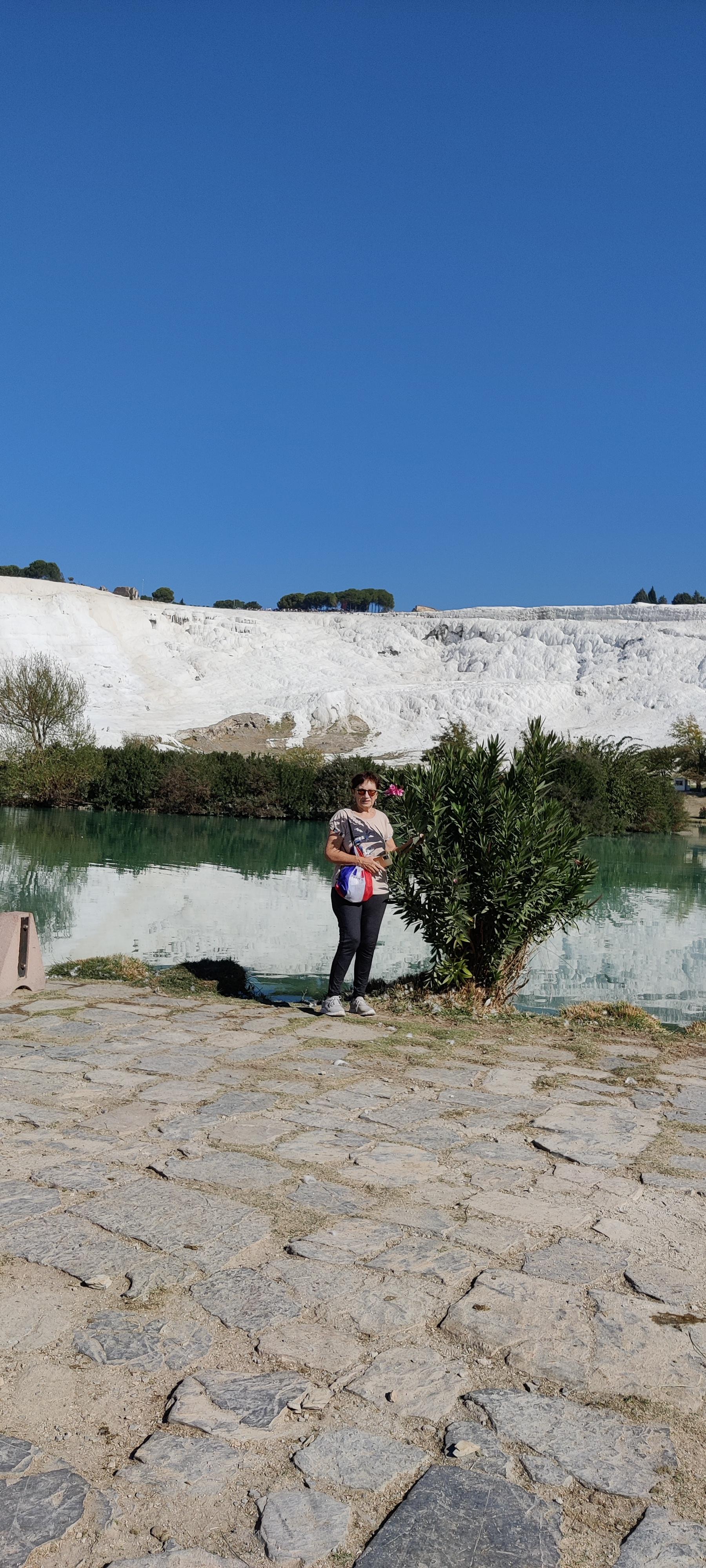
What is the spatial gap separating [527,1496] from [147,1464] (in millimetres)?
733

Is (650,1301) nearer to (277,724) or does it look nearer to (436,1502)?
(436,1502)

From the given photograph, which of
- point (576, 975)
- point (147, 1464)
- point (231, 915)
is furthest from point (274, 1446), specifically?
point (231, 915)

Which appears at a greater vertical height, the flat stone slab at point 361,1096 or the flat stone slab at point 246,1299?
the flat stone slab at point 246,1299

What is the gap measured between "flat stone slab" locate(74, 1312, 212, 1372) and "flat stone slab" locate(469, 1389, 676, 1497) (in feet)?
2.18

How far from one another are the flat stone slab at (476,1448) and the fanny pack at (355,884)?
4603mm

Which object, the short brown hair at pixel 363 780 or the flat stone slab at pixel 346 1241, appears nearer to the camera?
the flat stone slab at pixel 346 1241

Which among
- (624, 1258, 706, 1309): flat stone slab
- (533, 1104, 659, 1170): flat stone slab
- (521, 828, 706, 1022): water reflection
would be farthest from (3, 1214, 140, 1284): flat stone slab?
(521, 828, 706, 1022): water reflection

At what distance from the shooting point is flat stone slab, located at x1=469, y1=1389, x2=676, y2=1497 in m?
2.08

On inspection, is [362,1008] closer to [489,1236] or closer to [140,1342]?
[489,1236]

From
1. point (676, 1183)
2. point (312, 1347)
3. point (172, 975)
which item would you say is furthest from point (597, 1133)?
point (172, 975)

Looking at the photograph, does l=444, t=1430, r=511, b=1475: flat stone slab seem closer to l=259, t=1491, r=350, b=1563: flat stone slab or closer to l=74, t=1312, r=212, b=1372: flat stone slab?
l=259, t=1491, r=350, b=1563: flat stone slab

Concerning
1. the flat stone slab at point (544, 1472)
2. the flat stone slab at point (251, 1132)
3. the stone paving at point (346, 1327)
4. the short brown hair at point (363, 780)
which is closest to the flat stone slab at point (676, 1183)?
the stone paving at point (346, 1327)

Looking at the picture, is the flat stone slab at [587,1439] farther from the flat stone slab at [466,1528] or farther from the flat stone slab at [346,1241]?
the flat stone slab at [346,1241]

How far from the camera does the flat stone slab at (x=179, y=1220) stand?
3.03 m
